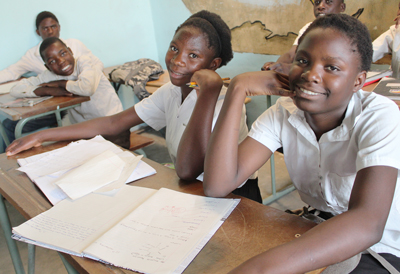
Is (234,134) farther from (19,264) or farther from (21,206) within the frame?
(19,264)

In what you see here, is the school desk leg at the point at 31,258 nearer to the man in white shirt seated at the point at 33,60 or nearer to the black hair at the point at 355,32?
the black hair at the point at 355,32

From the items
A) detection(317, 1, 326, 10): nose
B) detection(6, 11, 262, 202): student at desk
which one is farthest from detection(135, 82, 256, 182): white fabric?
detection(317, 1, 326, 10): nose

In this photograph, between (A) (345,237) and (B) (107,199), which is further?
(B) (107,199)

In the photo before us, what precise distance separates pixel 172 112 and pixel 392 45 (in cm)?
166

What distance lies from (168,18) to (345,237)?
3817mm

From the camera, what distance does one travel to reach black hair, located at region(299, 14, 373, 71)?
0.79m

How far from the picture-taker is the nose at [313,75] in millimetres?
800

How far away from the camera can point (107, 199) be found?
92cm

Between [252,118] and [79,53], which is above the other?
[79,53]

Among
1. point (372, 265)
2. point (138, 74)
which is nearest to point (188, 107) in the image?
point (372, 265)

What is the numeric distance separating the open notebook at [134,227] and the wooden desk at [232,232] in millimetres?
18

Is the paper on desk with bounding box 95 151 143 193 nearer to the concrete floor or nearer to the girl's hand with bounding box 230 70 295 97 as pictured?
the girl's hand with bounding box 230 70 295 97

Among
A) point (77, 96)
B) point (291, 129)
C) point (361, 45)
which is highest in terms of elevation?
point (361, 45)

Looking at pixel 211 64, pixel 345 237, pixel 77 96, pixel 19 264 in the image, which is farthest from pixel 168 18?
pixel 345 237
